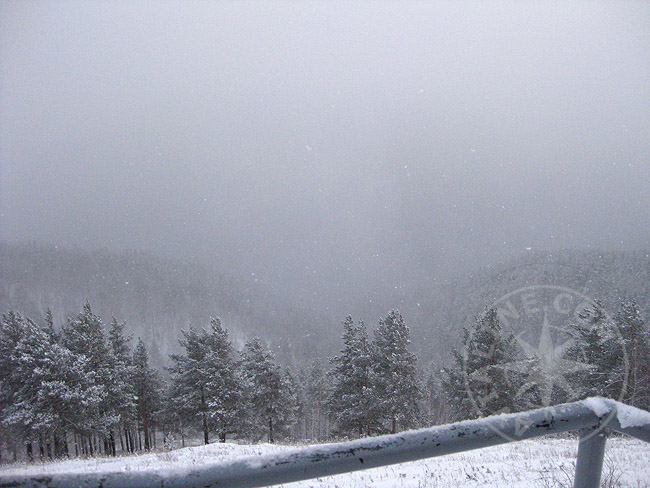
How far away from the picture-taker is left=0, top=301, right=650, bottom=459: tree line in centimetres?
2534

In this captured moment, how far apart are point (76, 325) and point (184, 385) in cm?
974

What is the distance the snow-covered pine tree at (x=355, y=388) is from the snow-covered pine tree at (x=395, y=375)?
30.3 inches

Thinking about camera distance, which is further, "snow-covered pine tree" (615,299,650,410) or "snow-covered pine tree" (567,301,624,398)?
"snow-covered pine tree" (567,301,624,398)

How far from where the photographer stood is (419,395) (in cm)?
3117

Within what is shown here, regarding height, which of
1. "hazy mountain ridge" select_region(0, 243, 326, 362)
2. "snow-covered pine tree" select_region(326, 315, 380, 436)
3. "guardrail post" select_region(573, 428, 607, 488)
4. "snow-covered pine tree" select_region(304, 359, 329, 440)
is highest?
"hazy mountain ridge" select_region(0, 243, 326, 362)

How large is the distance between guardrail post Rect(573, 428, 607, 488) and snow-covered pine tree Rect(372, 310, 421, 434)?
29.5 m

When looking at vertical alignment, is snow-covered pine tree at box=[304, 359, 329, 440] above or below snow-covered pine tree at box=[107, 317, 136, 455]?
below

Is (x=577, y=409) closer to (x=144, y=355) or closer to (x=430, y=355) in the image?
(x=144, y=355)

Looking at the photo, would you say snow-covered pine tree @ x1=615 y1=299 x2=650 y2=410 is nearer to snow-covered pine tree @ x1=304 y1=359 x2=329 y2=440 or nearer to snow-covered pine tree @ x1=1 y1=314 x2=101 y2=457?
snow-covered pine tree @ x1=1 y1=314 x2=101 y2=457

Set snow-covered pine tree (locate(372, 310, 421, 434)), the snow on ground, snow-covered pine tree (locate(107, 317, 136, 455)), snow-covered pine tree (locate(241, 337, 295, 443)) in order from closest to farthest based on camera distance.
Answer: the snow on ground, snow-covered pine tree (locate(372, 310, 421, 434)), snow-covered pine tree (locate(107, 317, 136, 455)), snow-covered pine tree (locate(241, 337, 295, 443))

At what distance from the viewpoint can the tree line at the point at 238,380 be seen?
25344 millimetres

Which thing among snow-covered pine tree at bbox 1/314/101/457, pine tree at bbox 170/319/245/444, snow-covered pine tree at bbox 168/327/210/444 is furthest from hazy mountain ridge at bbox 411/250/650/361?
snow-covered pine tree at bbox 1/314/101/457

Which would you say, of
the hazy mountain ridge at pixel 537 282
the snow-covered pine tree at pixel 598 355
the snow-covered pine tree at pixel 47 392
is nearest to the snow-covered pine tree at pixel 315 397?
the snow-covered pine tree at pixel 47 392

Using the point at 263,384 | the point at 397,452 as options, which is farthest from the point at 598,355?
the point at 397,452
